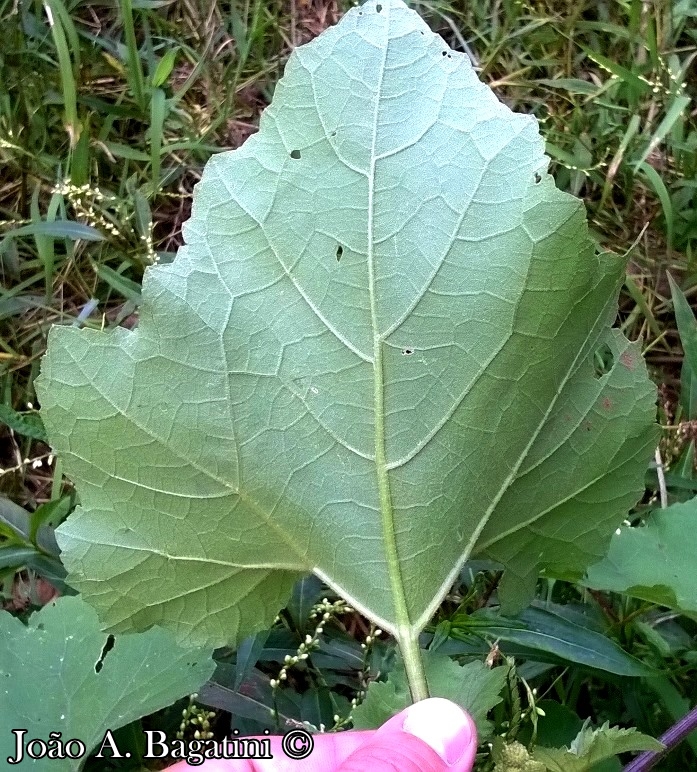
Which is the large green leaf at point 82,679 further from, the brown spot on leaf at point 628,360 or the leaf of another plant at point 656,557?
the brown spot on leaf at point 628,360

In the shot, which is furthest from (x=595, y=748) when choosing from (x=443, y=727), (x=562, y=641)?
(x=562, y=641)

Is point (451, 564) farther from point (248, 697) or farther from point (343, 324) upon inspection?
point (248, 697)

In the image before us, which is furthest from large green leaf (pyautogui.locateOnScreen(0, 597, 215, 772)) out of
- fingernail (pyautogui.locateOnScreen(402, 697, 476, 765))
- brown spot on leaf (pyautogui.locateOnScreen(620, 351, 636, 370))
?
brown spot on leaf (pyautogui.locateOnScreen(620, 351, 636, 370))

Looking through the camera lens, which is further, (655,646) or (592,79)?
(592,79)

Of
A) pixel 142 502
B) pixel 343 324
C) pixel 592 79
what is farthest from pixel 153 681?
pixel 592 79

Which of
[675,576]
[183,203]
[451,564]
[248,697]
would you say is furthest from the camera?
[183,203]

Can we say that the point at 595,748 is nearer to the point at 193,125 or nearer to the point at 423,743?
the point at 423,743

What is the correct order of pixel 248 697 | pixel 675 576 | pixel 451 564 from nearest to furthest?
pixel 451 564 < pixel 675 576 < pixel 248 697
